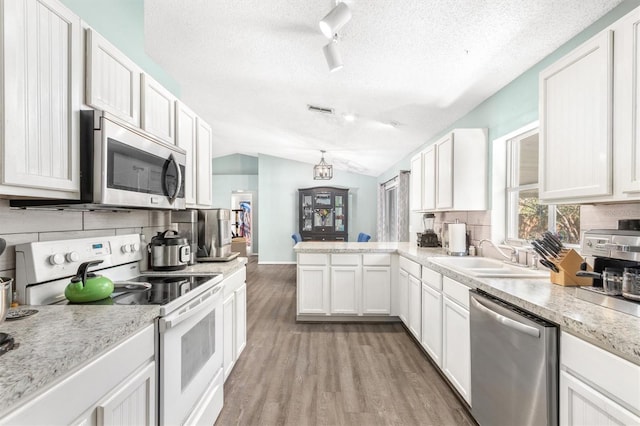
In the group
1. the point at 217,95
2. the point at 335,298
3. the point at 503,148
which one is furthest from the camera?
the point at 217,95

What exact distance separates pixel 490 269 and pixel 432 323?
659 mm

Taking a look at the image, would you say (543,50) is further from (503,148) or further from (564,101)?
(503,148)

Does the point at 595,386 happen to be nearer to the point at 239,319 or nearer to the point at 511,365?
the point at 511,365

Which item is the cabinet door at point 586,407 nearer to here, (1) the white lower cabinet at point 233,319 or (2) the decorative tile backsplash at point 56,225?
(1) the white lower cabinet at point 233,319

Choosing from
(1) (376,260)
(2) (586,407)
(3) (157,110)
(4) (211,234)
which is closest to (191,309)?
(4) (211,234)

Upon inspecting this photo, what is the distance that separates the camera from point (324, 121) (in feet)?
13.9

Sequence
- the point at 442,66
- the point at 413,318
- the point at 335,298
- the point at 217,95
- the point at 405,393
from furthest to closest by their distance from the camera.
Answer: the point at 217,95 → the point at 335,298 → the point at 413,318 → the point at 442,66 → the point at 405,393

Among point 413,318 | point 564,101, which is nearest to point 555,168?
point 564,101

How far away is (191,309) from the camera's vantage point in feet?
5.00

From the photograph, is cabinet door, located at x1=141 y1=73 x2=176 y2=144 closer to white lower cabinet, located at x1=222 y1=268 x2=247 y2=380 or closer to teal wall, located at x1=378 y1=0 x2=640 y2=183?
A: white lower cabinet, located at x1=222 y1=268 x2=247 y2=380

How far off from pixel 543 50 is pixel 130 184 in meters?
2.58

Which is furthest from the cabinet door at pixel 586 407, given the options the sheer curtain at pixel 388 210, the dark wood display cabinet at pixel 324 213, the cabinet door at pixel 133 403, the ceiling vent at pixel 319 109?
the dark wood display cabinet at pixel 324 213

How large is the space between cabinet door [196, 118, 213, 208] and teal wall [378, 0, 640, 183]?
2.54 metres

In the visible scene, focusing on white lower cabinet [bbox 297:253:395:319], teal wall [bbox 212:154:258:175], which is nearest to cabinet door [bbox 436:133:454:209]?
white lower cabinet [bbox 297:253:395:319]
